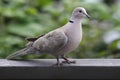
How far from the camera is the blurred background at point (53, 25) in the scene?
3.82 metres

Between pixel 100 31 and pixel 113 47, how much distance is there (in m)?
0.27

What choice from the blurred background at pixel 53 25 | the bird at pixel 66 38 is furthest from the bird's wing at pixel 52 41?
the blurred background at pixel 53 25

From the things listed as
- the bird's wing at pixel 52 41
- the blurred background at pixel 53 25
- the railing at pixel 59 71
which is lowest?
the railing at pixel 59 71

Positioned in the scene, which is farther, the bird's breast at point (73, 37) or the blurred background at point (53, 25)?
the blurred background at point (53, 25)

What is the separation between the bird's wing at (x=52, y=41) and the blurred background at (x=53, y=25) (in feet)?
4.30

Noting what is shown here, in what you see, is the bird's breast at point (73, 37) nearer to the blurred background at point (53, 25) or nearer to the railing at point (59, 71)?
the railing at point (59, 71)

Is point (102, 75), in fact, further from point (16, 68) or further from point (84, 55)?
point (84, 55)

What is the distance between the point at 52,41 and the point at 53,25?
1678 millimetres

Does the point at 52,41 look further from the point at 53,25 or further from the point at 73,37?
the point at 53,25

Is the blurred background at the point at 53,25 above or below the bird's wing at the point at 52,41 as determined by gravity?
above

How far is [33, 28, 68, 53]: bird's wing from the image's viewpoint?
2256 millimetres

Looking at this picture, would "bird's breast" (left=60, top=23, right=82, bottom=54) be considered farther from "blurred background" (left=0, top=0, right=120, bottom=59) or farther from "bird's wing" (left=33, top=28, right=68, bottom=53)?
"blurred background" (left=0, top=0, right=120, bottom=59)

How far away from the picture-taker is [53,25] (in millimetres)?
3961

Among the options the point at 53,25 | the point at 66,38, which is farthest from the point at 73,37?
the point at 53,25
